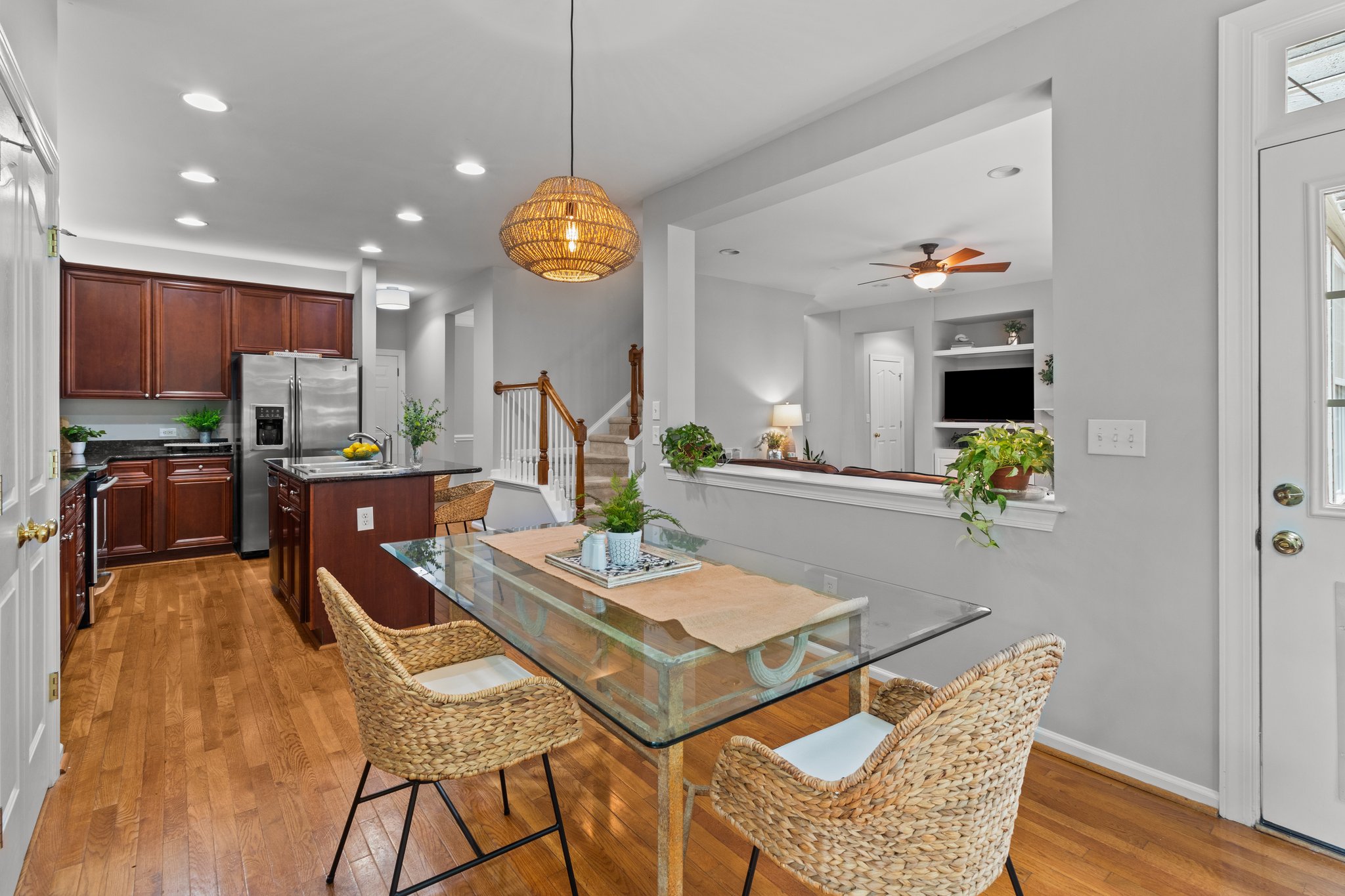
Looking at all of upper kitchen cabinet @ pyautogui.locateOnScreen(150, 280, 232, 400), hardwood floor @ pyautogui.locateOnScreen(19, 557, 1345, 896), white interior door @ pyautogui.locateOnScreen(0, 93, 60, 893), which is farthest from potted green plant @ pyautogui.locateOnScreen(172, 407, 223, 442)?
white interior door @ pyautogui.locateOnScreen(0, 93, 60, 893)

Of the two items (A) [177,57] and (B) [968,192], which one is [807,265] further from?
(A) [177,57]

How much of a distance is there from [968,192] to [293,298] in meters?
5.73

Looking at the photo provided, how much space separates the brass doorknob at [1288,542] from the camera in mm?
1871

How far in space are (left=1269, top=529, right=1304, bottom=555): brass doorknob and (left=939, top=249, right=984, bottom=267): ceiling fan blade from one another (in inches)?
144

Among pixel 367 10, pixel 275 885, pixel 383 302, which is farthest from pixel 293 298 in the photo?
pixel 275 885

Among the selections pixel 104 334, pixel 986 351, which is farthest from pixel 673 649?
pixel 986 351

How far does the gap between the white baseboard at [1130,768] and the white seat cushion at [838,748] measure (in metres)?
1.20

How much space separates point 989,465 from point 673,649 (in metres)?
1.61

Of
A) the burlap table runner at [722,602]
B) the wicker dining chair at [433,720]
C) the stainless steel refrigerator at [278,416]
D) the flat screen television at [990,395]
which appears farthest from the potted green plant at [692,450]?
the flat screen television at [990,395]

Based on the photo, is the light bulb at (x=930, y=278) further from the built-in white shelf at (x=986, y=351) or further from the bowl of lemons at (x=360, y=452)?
the bowl of lemons at (x=360, y=452)

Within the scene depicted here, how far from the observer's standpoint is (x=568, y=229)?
2.31m

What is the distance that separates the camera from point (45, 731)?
6.98 ft

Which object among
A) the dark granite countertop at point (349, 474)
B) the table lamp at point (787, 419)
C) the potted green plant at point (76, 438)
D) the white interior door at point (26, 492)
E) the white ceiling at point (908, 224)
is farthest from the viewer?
the table lamp at point (787, 419)

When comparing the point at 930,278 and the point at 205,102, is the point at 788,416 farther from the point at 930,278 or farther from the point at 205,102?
the point at 205,102
